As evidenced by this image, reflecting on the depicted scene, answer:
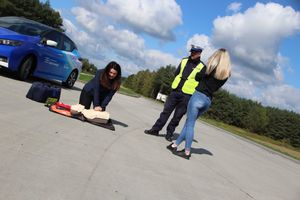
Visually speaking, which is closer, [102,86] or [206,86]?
[206,86]

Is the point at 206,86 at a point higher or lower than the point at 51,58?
higher

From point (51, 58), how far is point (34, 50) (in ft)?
3.88

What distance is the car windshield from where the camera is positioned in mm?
12613

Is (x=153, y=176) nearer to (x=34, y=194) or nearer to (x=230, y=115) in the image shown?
(x=34, y=194)

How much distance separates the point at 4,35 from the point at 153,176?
7622 millimetres

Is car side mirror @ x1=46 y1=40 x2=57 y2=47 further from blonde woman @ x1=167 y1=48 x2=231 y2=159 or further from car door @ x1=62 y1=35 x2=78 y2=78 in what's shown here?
blonde woman @ x1=167 y1=48 x2=231 y2=159

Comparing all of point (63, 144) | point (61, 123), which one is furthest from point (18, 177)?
point (61, 123)

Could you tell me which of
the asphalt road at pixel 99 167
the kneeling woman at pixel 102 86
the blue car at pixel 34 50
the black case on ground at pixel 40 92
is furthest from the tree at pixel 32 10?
the asphalt road at pixel 99 167

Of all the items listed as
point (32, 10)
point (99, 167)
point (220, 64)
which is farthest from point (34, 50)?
point (32, 10)

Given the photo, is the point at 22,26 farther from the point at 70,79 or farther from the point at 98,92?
the point at 98,92

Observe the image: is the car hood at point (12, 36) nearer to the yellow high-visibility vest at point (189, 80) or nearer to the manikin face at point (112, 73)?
the manikin face at point (112, 73)

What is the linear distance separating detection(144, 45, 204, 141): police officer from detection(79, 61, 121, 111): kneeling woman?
1.49 meters

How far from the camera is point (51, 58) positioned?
13.5 metres

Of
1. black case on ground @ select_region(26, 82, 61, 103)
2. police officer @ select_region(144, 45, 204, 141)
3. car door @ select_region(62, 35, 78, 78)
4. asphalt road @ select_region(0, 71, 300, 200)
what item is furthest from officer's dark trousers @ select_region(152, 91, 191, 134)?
car door @ select_region(62, 35, 78, 78)
